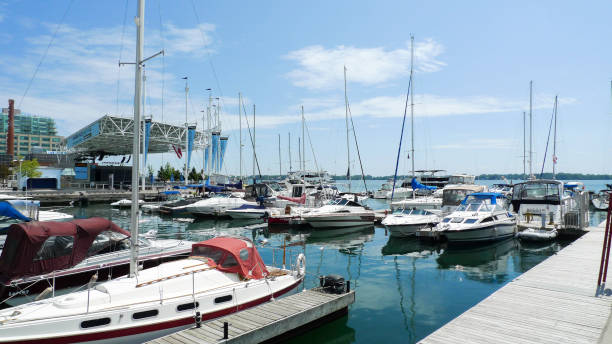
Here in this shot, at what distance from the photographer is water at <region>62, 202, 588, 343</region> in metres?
11.6

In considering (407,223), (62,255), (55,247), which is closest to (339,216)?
(407,223)

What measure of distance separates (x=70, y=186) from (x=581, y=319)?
257ft

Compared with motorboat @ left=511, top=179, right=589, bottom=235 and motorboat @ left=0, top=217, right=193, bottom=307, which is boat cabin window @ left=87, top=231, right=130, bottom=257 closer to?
motorboat @ left=0, top=217, right=193, bottom=307

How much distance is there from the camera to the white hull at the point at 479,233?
2312 cm

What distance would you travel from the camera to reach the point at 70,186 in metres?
71.3

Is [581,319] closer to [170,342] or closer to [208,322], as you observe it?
[208,322]

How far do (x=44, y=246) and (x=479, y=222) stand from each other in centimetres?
2127

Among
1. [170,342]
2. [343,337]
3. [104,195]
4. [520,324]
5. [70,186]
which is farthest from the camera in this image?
[70,186]

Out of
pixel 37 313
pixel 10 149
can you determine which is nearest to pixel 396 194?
pixel 37 313

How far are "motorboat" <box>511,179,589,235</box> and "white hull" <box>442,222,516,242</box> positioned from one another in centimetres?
312

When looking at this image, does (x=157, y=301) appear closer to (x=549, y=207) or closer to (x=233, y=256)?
(x=233, y=256)

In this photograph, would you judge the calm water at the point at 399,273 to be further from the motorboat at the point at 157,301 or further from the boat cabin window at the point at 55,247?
the boat cabin window at the point at 55,247

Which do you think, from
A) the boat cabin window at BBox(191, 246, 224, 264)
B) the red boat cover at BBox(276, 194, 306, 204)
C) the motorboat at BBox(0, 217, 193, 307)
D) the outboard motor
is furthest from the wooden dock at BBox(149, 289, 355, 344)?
the red boat cover at BBox(276, 194, 306, 204)

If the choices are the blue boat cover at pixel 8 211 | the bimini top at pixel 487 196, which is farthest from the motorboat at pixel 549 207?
the blue boat cover at pixel 8 211
